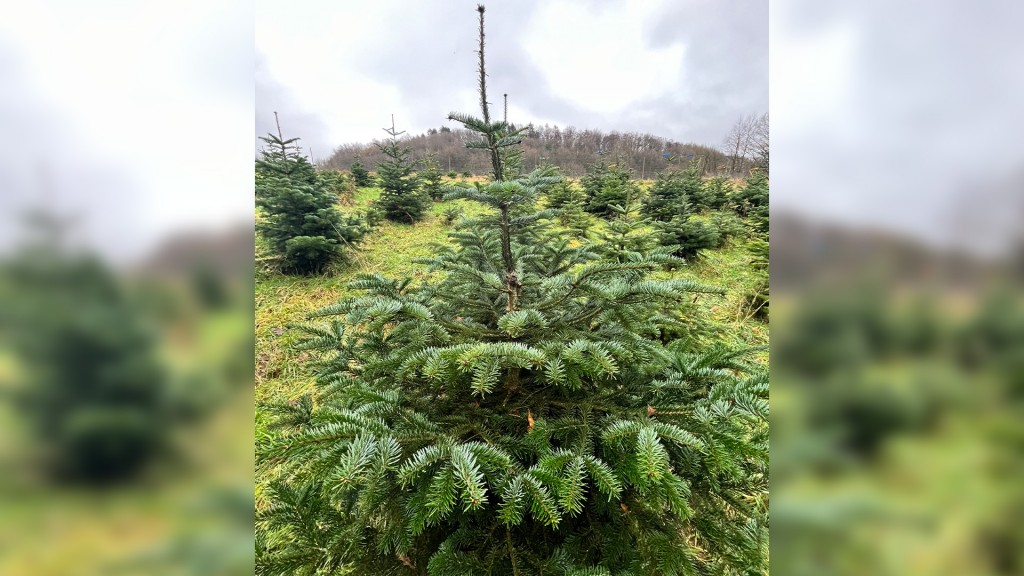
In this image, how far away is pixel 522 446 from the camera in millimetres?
1391

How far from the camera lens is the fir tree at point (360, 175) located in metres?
14.3

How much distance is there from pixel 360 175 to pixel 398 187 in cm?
500

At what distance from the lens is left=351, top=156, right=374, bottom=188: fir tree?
14301mm

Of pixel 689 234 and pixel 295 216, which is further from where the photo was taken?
pixel 689 234

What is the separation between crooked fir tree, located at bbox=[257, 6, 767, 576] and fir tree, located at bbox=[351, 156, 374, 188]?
13918mm

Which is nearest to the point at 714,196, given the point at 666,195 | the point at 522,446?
the point at 666,195

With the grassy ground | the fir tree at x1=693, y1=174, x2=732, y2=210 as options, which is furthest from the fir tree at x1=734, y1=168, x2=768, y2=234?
the grassy ground
